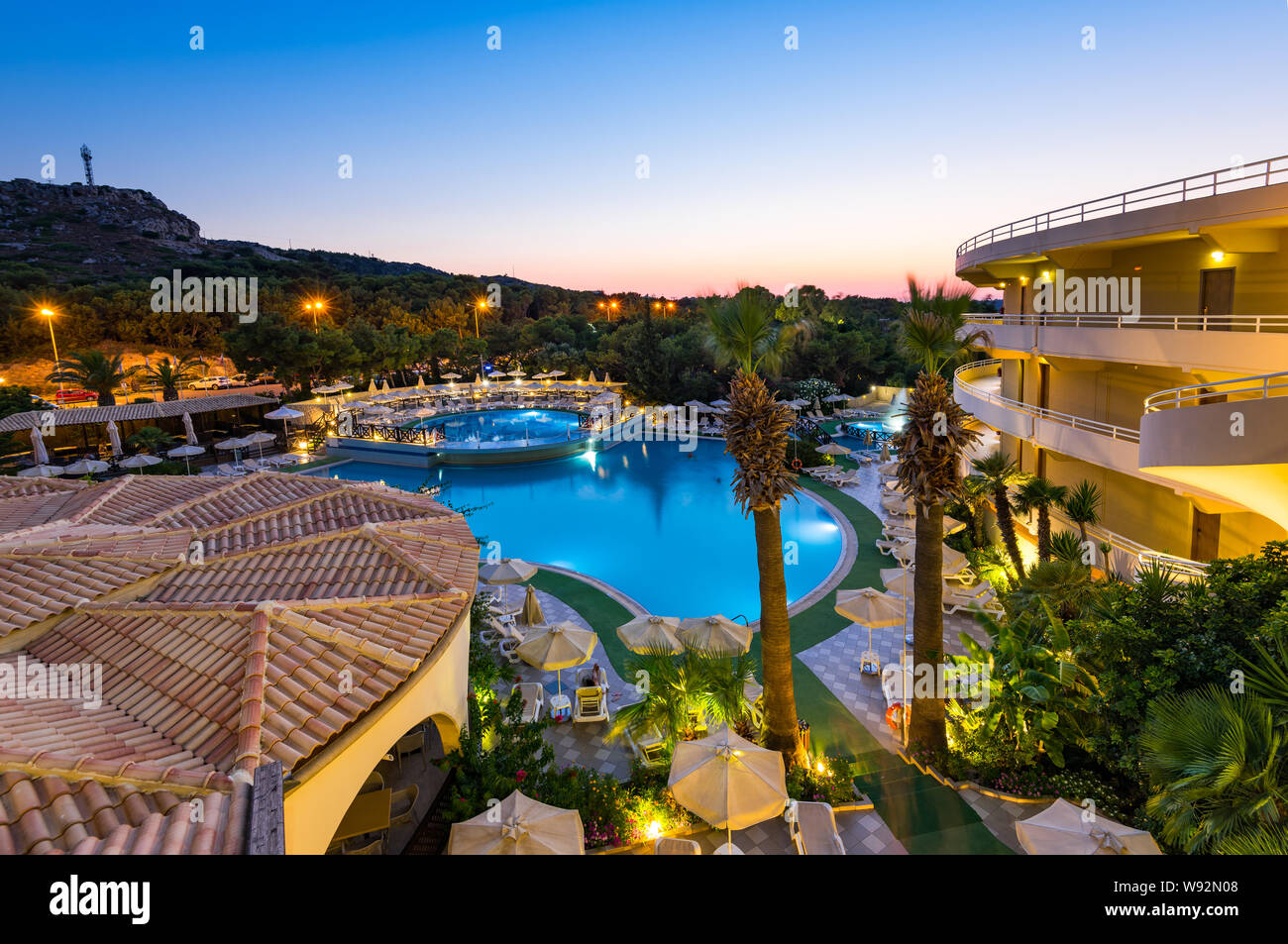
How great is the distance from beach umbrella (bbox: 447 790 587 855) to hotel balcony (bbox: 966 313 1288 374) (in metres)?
12.1

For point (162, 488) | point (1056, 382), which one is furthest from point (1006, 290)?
point (162, 488)

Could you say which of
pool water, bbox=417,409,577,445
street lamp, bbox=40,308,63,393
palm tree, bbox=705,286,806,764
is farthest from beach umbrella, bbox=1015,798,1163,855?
street lamp, bbox=40,308,63,393

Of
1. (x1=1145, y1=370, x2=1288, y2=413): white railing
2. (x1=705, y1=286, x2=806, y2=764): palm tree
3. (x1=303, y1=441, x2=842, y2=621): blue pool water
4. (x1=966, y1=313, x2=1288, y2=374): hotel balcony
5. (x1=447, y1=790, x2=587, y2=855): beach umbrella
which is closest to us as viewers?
(x1=447, y1=790, x2=587, y2=855): beach umbrella

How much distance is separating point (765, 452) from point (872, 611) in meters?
5.58

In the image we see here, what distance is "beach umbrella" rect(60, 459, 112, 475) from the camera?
27.4m

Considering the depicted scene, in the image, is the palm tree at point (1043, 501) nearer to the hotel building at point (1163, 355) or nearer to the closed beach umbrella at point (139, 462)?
the hotel building at point (1163, 355)

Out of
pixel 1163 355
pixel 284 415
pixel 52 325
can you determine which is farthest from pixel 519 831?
pixel 52 325

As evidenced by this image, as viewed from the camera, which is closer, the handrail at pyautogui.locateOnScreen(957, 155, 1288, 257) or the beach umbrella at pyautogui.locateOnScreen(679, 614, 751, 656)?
the handrail at pyautogui.locateOnScreen(957, 155, 1288, 257)

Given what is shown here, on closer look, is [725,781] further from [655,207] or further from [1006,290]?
[655,207]

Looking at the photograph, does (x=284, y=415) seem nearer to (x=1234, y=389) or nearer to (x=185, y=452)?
(x=185, y=452)

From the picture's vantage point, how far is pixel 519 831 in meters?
7.19

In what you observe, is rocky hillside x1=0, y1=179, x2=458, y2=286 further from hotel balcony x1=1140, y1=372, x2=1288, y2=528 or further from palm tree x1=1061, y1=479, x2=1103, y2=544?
hotel balcony x1=1140, y1=372, x2=1288, y2=528

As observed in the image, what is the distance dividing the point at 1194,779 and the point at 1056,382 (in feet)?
50.8
